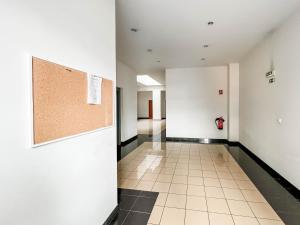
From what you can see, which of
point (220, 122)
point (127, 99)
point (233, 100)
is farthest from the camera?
point (127, 99)

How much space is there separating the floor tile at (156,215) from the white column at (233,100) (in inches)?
191

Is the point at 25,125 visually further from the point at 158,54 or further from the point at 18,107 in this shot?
the point at 158,54

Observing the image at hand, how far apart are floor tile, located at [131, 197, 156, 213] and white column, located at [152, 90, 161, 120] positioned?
12.6 meters

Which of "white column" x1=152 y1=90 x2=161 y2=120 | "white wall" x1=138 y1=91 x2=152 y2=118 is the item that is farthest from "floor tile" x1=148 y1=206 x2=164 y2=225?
"white wall" x1=138 y1=91 x2=152 y2=118

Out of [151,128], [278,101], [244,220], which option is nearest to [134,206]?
[244,220]

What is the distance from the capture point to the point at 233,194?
2.85 metres

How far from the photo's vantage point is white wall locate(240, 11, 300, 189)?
2879 mm

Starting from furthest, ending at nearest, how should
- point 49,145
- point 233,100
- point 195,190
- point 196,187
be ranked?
1. point 233,100
2. point 196,187
3. point 195,190
4. point 49,145

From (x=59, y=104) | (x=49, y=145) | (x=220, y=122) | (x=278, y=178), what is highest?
(x=59, y=104)

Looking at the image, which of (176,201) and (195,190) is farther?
(195,190)

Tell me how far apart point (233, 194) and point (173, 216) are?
1154 mm

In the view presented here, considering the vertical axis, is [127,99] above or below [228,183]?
above

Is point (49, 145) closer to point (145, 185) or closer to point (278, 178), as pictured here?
point (145, 185)

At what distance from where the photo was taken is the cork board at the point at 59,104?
118 cm
